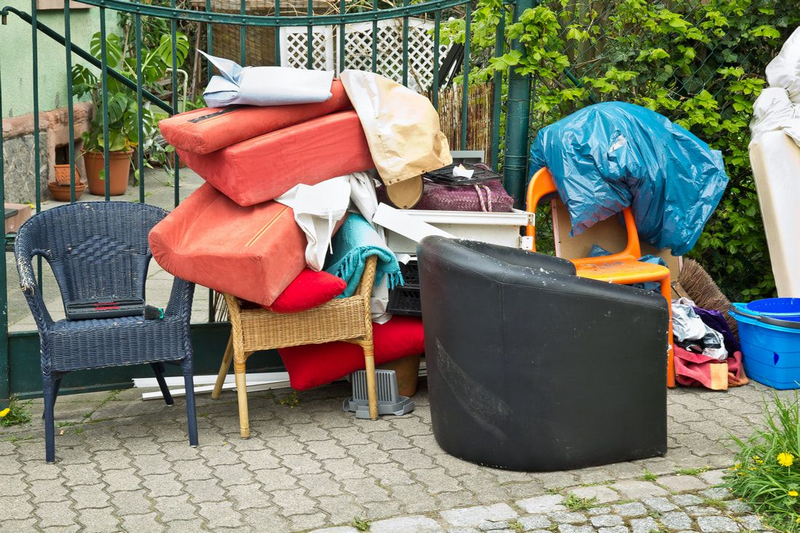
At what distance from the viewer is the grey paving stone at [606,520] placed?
11.5 ft

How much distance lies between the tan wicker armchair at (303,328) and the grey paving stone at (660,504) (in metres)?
1.45

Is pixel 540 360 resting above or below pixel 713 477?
above

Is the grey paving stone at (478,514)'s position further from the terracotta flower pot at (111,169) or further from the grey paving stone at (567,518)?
the terracotta flower pot at (111,169)

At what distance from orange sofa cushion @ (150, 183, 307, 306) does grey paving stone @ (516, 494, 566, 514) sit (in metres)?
Answer: 1.36

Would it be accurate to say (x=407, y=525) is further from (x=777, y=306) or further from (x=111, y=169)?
(x=111, y=169)

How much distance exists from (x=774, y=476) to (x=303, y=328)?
6.81ft

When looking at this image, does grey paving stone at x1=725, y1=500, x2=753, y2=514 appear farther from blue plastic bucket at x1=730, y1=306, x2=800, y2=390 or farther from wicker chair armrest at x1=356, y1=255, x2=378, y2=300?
wicker chair armrest at x1=356, y1=255, x2=378, y2=300

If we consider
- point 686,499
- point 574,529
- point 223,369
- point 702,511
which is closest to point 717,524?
point 702,511

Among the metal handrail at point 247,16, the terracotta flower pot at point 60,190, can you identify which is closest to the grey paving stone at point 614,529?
the metal handrail at point 247,16

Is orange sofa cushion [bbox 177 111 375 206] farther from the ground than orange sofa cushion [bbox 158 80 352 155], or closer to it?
closer to it

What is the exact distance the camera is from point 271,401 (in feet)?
16.1

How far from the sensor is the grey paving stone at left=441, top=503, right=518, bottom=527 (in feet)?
11.6

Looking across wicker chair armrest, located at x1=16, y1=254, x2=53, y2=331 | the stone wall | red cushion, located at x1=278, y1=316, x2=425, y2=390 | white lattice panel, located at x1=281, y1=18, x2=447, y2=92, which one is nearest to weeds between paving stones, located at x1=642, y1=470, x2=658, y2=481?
red cushion, located at x1=278, y1=316, x2=425, y2=390

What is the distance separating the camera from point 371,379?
4586mm
